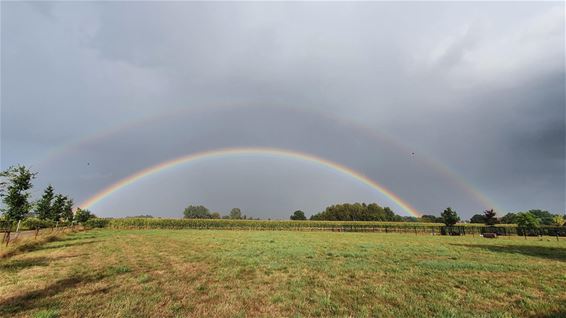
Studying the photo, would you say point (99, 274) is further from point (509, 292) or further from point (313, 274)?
point (509, 292)

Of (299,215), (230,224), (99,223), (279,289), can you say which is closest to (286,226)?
(230,224)

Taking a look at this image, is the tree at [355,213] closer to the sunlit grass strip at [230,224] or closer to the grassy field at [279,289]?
the sunlit grass strip at [230,224]

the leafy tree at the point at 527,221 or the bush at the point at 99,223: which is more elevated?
the leafy tree at the point at 527,221

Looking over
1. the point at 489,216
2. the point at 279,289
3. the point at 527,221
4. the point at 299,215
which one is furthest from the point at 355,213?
the point at 279,289

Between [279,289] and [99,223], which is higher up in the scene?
[99,223]

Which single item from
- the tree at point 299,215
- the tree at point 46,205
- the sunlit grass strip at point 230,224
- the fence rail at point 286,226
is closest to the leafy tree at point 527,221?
the fence rail at point 286,226

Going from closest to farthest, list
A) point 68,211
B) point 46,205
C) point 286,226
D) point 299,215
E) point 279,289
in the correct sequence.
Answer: point 279,289 → point 46,205 → point 68,211 → point 286,226 → point 299,215

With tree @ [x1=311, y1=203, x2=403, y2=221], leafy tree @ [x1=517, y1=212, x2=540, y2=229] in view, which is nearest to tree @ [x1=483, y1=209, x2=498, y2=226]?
leafy tree @ [x1=517, y1=212, x2=540, y2=229]

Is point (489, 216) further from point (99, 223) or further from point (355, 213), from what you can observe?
point (99, 223)

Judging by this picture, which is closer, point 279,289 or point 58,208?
point 279,289

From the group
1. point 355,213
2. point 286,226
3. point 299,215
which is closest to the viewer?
point 286,226

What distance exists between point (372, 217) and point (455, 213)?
75.0 meters

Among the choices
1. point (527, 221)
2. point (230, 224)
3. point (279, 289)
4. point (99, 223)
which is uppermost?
point (527, 221)

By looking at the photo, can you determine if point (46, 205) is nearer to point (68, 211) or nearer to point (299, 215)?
point (68, 211)
